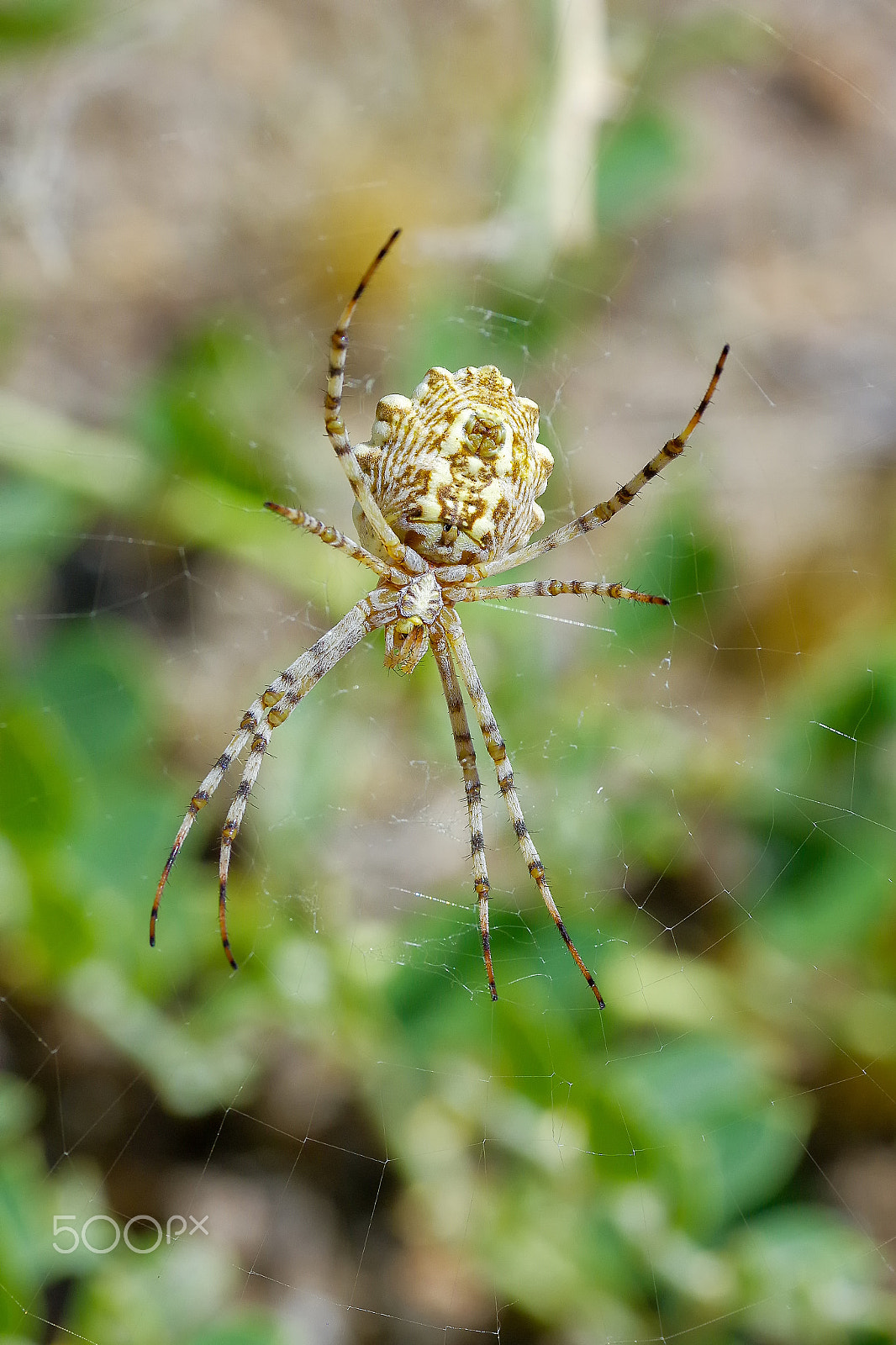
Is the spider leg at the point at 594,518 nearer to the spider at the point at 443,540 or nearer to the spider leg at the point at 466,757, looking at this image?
the spider at the point at 443,540

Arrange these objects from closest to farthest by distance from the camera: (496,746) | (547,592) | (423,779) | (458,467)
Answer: (458,467) → (547,592) → (496,746) → (423,779)

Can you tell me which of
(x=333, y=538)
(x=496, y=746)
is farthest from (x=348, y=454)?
(x=496, y=746)

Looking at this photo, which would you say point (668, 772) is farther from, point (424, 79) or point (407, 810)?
point (424, 79)

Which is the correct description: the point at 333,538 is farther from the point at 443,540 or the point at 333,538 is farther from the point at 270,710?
the point at 270,710

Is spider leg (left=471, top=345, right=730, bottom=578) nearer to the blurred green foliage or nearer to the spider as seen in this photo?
the spider

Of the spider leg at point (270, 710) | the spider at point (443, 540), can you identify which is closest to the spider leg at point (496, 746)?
the spider at point (443, 540)

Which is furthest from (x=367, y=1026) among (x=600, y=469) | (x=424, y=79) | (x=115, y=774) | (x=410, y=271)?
(x=424, y=79)

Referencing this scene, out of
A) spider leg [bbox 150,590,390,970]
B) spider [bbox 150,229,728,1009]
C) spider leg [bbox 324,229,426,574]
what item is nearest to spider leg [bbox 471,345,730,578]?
spider [bbox 150,229,728,1009]
